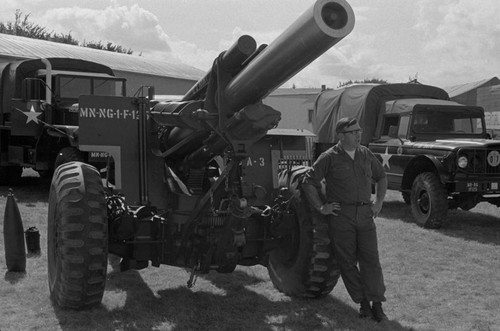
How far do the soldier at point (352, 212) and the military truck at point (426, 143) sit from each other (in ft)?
14.9

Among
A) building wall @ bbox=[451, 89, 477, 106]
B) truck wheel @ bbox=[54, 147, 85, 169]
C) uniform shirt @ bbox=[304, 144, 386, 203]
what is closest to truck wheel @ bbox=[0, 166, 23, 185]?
truck wheel @ bbox=[54, 147, 85, 169]

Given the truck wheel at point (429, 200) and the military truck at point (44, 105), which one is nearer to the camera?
the truck wheel at point (429, 200)

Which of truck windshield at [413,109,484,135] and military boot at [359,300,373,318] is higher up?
truck windshield at [413,109,484,135]

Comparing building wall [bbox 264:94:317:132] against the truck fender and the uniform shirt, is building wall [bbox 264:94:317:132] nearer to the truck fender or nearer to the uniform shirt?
the truck fender

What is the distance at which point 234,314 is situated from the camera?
5031mm

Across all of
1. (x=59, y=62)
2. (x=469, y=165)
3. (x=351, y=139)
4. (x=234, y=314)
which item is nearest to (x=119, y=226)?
(x=234, y=314)

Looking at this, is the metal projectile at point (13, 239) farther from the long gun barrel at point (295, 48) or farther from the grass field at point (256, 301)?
the long gun barrel at point (295, 48)

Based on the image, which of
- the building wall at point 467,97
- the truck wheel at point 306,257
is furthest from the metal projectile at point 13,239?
the building wall at point 467,97

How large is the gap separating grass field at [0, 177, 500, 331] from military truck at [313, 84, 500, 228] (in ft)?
5.47

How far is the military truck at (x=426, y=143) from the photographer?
9094 mm

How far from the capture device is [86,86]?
1180 centimetres

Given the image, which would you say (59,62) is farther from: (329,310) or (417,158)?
(329,310)

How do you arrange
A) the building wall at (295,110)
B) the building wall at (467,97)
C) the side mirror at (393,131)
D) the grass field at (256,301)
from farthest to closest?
1. the building wall at (467,97)
2. the building wall at (295,110)
3. the side mirror at (393,131)
4. the grass field at (256,301)

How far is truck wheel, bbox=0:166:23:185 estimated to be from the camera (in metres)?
13.2
